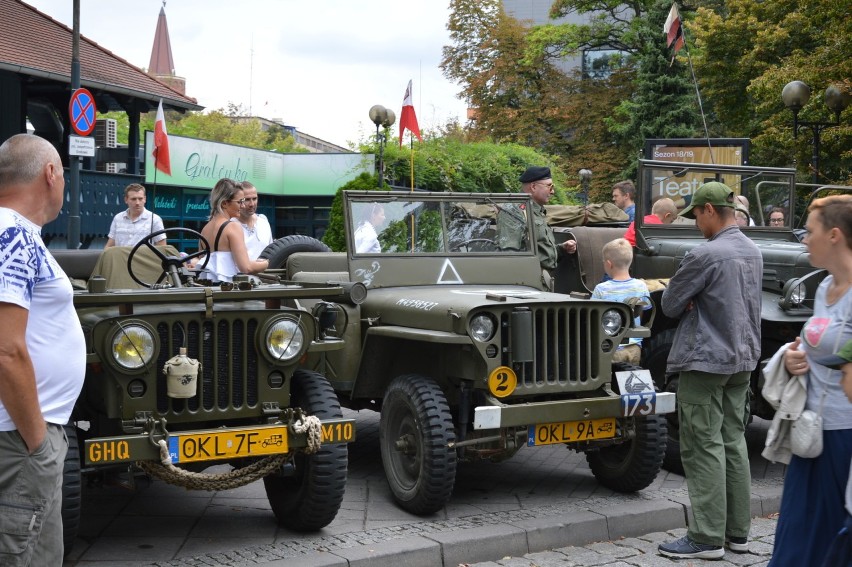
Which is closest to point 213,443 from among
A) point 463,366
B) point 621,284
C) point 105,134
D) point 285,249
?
point 463,366

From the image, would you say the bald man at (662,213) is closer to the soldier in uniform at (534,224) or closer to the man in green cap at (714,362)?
the soldier in uniform at (534,224)

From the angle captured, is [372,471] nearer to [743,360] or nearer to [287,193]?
[743,360]

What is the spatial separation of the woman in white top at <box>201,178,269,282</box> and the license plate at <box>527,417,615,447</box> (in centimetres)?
216

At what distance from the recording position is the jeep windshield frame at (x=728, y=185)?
853cm

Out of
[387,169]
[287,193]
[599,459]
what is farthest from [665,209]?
[287,193]

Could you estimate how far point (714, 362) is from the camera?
17.8 feet

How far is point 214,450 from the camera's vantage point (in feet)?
16.6

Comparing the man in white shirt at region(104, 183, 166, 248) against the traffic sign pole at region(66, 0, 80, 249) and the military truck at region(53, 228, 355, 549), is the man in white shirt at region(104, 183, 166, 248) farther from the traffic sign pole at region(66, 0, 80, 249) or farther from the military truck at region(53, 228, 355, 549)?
the traffic sign pole at region(66, 0, 80, 249)

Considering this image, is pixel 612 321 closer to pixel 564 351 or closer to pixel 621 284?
pixel 564 351

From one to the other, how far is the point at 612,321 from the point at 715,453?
1.14 m

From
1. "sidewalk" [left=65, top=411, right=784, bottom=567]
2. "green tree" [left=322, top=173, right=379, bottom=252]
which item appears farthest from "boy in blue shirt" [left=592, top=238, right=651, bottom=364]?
"green tree" [left=322, top=173, right=379, bottom=252]

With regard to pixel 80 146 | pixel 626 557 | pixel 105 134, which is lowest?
pixel 626 557

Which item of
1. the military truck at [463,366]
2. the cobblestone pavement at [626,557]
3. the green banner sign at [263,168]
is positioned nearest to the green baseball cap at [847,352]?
the cobblestone pavement at [626,557]

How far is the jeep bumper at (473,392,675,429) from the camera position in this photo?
19.0 ft
